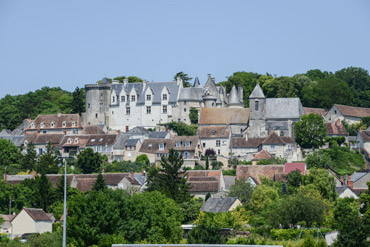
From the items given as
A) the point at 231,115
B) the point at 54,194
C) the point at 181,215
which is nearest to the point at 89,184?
the point at 54,194

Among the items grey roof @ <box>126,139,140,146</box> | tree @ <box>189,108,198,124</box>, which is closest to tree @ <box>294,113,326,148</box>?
tree @ <box>189,108,198,124</box>

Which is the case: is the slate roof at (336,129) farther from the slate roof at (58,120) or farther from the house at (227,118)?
the slate roof at (58,120)

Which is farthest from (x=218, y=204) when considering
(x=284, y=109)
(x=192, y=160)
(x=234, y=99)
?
(x=234, y=99)

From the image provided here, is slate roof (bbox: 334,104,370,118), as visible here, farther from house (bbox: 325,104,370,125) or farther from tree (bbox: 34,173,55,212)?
tree (bbox: 34,173,55,212)

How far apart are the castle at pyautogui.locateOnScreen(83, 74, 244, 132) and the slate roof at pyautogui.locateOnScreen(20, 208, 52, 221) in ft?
117

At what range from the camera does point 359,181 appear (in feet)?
254

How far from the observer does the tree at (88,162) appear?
280ft

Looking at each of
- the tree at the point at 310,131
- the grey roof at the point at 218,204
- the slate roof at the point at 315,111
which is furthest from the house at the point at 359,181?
the slate roof at the point at 315,111

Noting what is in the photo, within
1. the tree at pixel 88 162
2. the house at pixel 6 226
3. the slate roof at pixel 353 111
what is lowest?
the house at pixel 6 226

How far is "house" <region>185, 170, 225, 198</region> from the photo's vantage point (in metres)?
75.1

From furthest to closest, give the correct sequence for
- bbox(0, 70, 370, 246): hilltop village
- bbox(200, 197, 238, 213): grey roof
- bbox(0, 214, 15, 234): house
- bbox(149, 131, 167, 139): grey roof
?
bbox(149, 131, 167, 139): grey roof < bbox(200, 197, 238, 213): grey roof < bbox(0, 214, 15, 234): house < bbox(0, 70, 370, 246): hilltop village

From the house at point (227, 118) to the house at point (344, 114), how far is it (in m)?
10.1

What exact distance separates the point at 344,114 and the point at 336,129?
4457 millimetres

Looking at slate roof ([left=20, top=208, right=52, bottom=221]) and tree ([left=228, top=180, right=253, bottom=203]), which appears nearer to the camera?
slate roof ([left=20, top=208, right=52, bottom=221])
